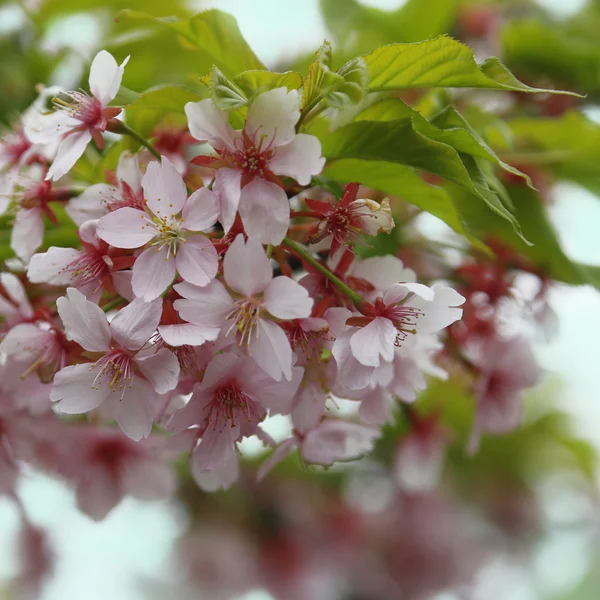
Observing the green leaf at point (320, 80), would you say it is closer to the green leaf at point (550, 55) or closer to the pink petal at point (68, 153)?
the pink petal at point (68, 153)

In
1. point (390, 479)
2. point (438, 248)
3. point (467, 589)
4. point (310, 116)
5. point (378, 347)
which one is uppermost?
point (310, 116)

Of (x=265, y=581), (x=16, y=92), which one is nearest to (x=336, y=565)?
(x=265, y=581)

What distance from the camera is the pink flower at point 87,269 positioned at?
574 millimetres

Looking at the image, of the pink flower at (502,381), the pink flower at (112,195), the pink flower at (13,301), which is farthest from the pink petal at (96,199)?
the pink flower at (502,381)

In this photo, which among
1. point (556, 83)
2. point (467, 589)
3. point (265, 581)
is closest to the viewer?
point (556, 83)

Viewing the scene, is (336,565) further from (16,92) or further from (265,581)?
(16,92)

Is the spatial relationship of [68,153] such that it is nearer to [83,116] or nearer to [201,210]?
[83,116]

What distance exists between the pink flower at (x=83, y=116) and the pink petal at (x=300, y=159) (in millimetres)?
156

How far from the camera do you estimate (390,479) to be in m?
1.89

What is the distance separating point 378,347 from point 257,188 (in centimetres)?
15

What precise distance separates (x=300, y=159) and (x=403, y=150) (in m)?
0.11

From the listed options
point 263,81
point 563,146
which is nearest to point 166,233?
point 263,81

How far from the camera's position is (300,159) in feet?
1.74

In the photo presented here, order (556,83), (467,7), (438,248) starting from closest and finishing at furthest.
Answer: (438,248) < (556,83) < (467,7)
